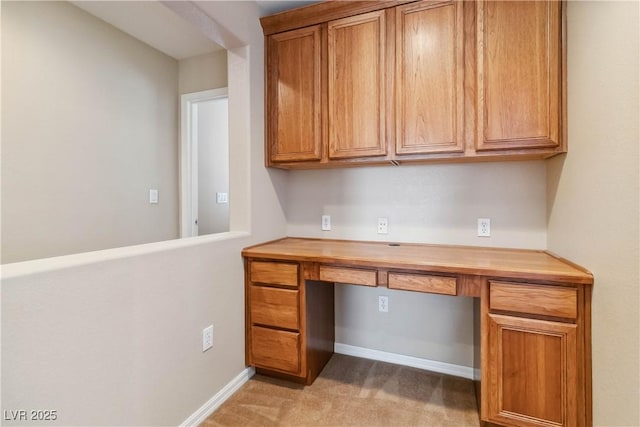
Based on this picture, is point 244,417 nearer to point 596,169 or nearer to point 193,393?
point 193,393

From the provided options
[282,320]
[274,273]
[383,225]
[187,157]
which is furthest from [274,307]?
[187,157]

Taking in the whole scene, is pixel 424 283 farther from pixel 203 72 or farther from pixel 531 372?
pixel 203 72

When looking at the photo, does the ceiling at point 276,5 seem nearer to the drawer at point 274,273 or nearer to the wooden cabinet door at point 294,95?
the wooden cabinet door at point 294,95

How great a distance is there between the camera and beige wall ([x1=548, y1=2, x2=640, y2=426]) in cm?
97

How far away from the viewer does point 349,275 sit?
67.1 inches

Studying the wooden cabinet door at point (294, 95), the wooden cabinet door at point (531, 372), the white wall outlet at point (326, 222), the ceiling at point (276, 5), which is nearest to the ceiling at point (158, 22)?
the ceiling at point (276, 5)

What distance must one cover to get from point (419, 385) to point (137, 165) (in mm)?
2839

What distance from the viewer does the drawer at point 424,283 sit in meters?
1.50

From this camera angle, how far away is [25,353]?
892 mm

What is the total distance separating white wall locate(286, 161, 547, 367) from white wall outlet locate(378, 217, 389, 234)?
30 millimetres

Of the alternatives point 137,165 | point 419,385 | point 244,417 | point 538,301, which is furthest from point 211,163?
point 538,301

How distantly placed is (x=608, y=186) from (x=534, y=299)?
0.57 meters

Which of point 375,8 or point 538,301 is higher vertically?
point 375,8

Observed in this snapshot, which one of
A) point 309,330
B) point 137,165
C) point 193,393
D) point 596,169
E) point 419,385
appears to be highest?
point 137,165
